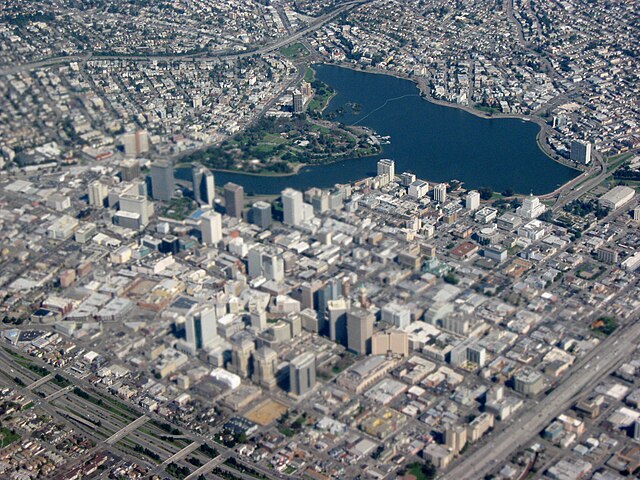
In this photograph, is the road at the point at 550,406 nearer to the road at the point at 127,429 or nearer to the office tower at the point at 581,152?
the road at the point at 127,429

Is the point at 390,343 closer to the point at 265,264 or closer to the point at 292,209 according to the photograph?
the point at 265,264

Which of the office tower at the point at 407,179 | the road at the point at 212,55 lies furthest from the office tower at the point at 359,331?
the road at the point at 212,55

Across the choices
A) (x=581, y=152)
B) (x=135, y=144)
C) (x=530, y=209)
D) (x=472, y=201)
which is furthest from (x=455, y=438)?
(x=581, y=152)

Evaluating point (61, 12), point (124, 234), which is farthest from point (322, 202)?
point (61, 12)

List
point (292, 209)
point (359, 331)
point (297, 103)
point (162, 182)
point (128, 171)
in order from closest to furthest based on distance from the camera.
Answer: point (359, 331)
point (292, 209)
point (162, 182)
point (128, 171)
point (297, 103)

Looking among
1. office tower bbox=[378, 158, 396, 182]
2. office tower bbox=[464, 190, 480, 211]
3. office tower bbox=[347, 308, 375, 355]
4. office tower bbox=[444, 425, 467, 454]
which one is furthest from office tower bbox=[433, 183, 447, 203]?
office tower bbox=[444, 425, 467, 454]

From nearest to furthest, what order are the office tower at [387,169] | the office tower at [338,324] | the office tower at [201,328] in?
the office tower at [201,328] < the office tower at [338,324] < the office tower at [387,169]

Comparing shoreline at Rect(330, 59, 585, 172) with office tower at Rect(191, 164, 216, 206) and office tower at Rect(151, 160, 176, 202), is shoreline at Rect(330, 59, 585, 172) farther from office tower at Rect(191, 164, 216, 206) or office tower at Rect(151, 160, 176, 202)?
office tower at Rect(151, 160, 176, 202)
